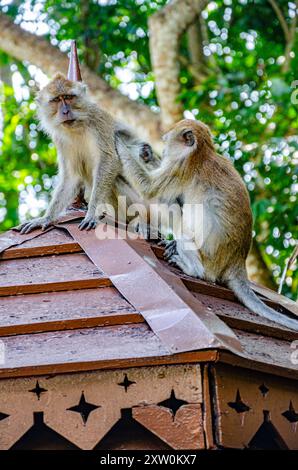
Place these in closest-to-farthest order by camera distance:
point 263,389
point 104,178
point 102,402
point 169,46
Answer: point 102,402 → point 263,389 → point 104,178 → point 169,46

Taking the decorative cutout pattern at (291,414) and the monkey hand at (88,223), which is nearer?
the decorative cutout pattern at (291,414)

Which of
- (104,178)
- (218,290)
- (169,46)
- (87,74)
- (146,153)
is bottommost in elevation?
(218,290)

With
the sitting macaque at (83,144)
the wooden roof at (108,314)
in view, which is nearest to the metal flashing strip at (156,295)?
the wooden roof at (108,314)

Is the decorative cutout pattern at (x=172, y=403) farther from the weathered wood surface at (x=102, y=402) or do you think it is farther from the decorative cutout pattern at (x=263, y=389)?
the decorative cutout pattern at (x=263, y=389)

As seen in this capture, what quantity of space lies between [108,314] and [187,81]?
8144 millimetres

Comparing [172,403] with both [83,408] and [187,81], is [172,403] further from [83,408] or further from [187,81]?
[187,81]

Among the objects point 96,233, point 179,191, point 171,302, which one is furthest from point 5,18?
point 171,302

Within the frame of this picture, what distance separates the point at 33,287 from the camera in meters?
3.60

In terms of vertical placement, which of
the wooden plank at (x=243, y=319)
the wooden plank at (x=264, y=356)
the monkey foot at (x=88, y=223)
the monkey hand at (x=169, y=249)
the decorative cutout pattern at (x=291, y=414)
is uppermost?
the monkey foot at (x=88, y=223)

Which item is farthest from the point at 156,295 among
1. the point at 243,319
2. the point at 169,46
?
the point at 169,46

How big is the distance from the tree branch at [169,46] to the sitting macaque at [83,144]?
243cm

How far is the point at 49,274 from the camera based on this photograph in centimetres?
368

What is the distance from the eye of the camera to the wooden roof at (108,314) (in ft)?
9.83
